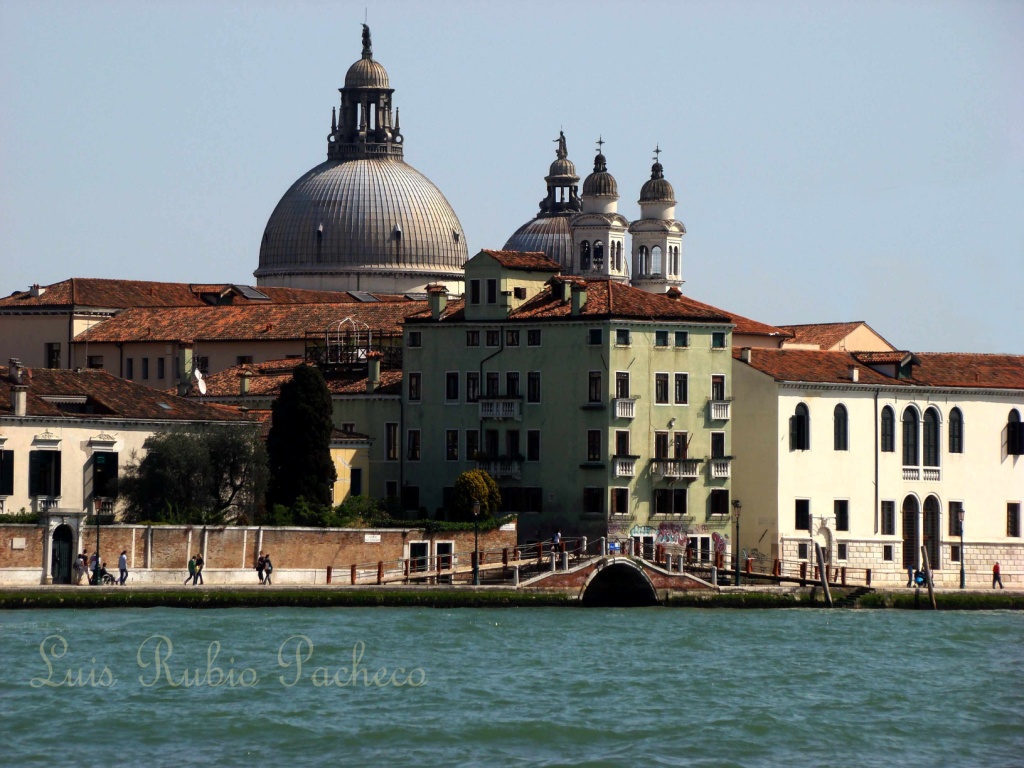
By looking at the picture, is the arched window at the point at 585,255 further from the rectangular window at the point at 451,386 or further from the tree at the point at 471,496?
the tree at the point at 471,496

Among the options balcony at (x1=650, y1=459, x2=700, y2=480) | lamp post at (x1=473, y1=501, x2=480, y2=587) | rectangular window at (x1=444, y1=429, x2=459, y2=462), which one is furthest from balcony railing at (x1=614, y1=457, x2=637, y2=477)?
rectangular window at (x1=444, y1=429, x2=459, y2=462)

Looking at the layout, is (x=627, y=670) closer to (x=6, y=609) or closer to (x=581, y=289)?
(x=6, y=609)

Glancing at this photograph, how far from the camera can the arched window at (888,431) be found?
195 feet

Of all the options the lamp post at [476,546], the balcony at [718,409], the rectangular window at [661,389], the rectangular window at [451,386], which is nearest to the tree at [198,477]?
the lamp post at [476,546]

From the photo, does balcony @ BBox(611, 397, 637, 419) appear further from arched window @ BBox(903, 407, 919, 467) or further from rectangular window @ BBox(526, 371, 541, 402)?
arched window @ BBox(903, 407, 919, 467)

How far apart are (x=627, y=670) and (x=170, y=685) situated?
7.34 metres

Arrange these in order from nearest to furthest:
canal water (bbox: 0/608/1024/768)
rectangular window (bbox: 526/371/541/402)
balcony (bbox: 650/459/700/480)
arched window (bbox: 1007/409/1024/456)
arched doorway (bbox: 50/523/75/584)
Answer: canal water (bbox: 0/608/1024/768) → arched doorway (bbox: 50/523/75/584) → balcony (bbox: 650/459/700/480) → rectangular window (bbox: 526/371/541/402) → arched window (bbox: 1007/409/1024/456)

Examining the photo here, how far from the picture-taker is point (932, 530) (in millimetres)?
60250

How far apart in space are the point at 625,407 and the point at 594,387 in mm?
830

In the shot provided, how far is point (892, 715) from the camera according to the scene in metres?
35.9

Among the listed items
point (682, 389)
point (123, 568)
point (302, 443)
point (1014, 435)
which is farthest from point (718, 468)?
point (123, 568)

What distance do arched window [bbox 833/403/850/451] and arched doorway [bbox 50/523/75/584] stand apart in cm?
1950

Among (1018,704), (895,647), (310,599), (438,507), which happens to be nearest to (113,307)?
(438,507)

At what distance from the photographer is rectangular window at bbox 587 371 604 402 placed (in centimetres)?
5544
